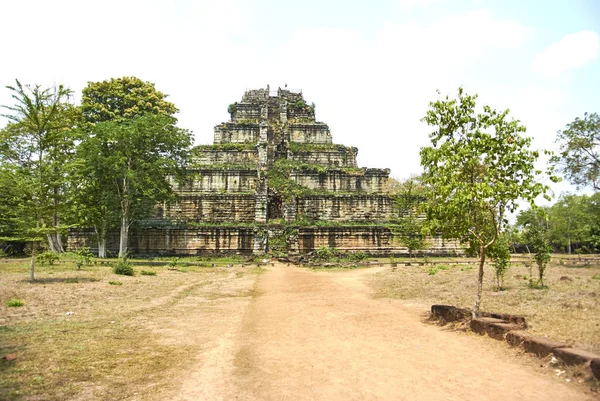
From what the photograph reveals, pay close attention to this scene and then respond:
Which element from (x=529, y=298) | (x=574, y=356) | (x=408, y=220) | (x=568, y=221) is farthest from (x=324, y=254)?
(x=568, y=221)

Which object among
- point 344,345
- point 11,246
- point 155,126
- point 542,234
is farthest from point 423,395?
point 11,246

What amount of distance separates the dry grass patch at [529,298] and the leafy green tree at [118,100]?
26.4 metres

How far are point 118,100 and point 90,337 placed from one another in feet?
104

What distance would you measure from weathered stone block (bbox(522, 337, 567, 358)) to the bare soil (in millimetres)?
227

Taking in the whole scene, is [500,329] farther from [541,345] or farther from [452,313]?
[452,313]

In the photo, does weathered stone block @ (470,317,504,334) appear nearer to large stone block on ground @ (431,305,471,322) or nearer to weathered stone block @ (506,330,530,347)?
large stone block on ground @ (431,305,471,322)

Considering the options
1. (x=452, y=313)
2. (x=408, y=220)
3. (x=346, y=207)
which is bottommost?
(x=452, y=313)

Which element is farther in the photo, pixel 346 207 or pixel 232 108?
pixel 232 108

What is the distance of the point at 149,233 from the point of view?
1167 inches

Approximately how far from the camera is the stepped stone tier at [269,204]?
29.2 meters

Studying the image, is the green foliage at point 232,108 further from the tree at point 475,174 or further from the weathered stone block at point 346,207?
the tree at point 475,174

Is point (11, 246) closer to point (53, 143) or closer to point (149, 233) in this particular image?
point (149, 233)

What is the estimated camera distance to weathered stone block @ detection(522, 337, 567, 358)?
20.6ft

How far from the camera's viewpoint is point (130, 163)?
25.2m
